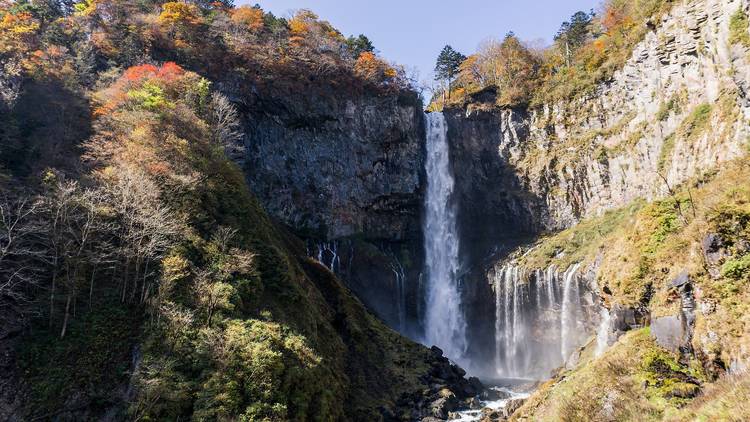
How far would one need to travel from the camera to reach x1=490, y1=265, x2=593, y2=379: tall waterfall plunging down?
1305 inches

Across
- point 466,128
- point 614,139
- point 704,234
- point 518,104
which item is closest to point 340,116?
point 466,128

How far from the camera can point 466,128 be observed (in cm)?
4769

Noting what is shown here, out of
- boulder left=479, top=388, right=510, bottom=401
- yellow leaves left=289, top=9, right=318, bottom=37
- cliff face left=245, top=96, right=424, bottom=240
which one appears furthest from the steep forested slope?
yellow leaves left=289, top=9, right=318, bottom=37

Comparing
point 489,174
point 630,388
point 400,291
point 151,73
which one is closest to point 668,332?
point 630,388

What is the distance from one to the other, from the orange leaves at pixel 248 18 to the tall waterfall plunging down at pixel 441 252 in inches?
850

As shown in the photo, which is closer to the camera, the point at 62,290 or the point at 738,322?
the point at 738,322

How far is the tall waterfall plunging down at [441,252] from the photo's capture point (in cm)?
4241

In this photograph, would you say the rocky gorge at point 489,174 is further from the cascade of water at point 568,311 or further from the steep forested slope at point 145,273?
the steep forested slope at point 145,273

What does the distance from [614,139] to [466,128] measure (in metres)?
14.9

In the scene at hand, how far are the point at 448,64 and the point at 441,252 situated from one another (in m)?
27.0

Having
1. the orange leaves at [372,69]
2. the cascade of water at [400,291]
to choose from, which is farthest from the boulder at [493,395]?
the orange leaves at [372,69]

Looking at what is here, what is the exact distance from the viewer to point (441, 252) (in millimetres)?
45844

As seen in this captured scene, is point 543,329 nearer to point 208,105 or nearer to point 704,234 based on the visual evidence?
point 704,234

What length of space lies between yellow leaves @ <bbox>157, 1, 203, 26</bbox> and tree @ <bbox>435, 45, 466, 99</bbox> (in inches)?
1209
